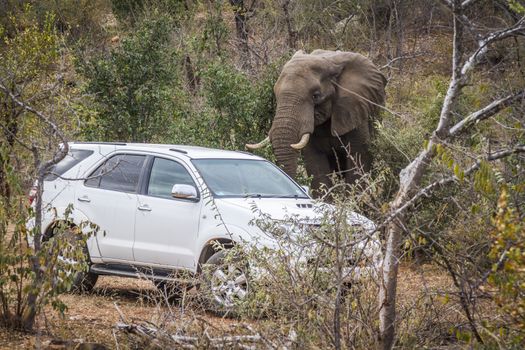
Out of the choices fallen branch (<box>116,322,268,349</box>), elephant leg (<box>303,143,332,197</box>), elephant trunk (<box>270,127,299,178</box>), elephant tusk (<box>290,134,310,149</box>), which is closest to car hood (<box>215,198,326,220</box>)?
fallen branch (<box>116,322,268,349</box>)

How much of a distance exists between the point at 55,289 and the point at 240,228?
104 inches

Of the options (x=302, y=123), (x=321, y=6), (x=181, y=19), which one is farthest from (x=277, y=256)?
(x=321, y=6)

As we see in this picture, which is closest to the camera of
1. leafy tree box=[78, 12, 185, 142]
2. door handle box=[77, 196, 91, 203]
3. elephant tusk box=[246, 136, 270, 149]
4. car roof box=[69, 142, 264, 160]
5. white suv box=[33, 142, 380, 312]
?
white suv box=[33, 142, 380, 312]

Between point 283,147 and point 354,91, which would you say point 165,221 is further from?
point 354,91

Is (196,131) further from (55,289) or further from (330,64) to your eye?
(55,289)

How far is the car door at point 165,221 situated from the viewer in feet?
34.3


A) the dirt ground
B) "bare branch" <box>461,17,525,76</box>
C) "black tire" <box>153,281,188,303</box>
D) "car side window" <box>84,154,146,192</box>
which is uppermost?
"bare branch" <box>461,17,525,76</box>

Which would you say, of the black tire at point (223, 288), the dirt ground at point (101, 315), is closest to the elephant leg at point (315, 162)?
the dirt ground at point (101, 315)

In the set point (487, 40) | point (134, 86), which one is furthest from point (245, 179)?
point (134, 86)

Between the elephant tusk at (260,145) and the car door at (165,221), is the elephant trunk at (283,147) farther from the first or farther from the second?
the car door at (165,221)

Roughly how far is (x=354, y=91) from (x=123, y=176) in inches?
232

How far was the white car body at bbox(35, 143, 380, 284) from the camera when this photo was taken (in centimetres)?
1021

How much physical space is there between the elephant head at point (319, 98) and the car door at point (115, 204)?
3982mm

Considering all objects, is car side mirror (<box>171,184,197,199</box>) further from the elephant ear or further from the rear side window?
the elephant ear
